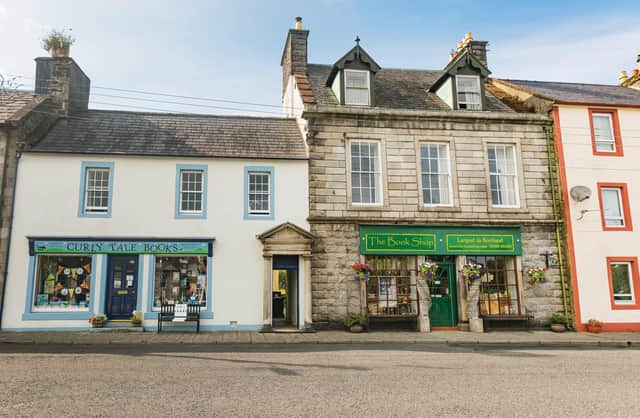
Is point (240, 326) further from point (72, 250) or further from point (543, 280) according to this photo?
point (543, 280)

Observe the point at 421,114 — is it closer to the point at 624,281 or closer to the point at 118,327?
the point at 624,281

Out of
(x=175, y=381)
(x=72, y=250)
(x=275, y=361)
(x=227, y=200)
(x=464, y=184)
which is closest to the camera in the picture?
(x=175, y=381)

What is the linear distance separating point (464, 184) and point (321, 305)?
710 centimetres

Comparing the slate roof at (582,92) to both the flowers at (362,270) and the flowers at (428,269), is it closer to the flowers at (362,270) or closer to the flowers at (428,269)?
the flowers at (428,269)

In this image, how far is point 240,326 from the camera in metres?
15.3

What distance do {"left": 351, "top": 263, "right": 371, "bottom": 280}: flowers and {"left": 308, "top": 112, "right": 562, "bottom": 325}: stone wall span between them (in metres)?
0.34

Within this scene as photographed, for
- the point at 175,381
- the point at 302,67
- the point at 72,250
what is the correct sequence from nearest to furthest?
the point at 175,381 < the point at 72,250 < the point at 302,67

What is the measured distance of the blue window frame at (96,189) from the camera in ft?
50.6

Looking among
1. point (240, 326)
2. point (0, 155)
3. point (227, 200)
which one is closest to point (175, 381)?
point (240, 326)

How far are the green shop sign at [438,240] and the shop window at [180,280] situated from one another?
5712 mm

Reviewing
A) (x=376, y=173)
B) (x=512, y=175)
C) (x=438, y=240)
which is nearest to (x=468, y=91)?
(x=512, y=175)


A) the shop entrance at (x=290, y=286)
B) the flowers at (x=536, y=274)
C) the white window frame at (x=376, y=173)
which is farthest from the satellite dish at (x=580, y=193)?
the shop entrance at (x=290, y=286)

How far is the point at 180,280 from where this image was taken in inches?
616

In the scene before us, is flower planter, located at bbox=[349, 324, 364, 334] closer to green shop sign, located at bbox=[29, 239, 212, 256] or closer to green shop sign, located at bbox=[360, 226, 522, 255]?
green shop sign, located at bbox=[360, 226, 522, 255]
